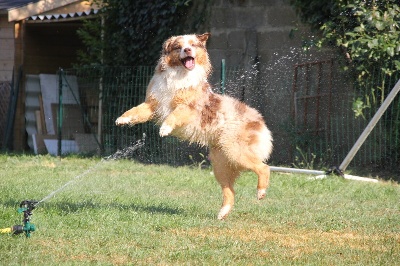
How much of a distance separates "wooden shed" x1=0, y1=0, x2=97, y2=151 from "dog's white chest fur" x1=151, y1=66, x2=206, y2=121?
341 inches

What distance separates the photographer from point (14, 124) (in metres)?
17.5

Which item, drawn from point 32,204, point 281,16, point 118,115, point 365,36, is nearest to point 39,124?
point 118,115

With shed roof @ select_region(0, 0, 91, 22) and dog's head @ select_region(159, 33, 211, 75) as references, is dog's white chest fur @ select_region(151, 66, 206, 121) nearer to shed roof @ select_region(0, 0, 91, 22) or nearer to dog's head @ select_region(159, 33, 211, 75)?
dog's head @ select_region(159, 33, 211, 75)

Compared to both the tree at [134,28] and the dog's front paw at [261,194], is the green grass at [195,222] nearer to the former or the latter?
the dog's front paw at [261,194]

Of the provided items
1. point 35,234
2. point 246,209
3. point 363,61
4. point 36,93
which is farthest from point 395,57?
point 36,93

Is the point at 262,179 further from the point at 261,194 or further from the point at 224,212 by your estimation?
the point at 224,212

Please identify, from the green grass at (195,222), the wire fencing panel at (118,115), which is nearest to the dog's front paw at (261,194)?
the green grass at (195,222)

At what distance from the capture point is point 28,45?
690 inches

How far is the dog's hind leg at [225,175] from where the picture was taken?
25.3 ft

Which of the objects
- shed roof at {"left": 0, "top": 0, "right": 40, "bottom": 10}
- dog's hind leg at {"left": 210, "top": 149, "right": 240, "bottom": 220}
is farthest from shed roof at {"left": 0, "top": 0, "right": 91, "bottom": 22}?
dog's hind leg at {"left": 210, "top": 149, "right": 240, "bottom": 220}

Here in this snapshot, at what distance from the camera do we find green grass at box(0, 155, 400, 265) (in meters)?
5.86

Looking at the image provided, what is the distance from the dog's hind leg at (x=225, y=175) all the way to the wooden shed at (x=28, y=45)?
893 cm

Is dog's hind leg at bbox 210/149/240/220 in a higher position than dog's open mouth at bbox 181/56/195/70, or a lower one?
lower

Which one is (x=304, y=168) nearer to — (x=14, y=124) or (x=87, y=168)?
(x=87, y=168)
